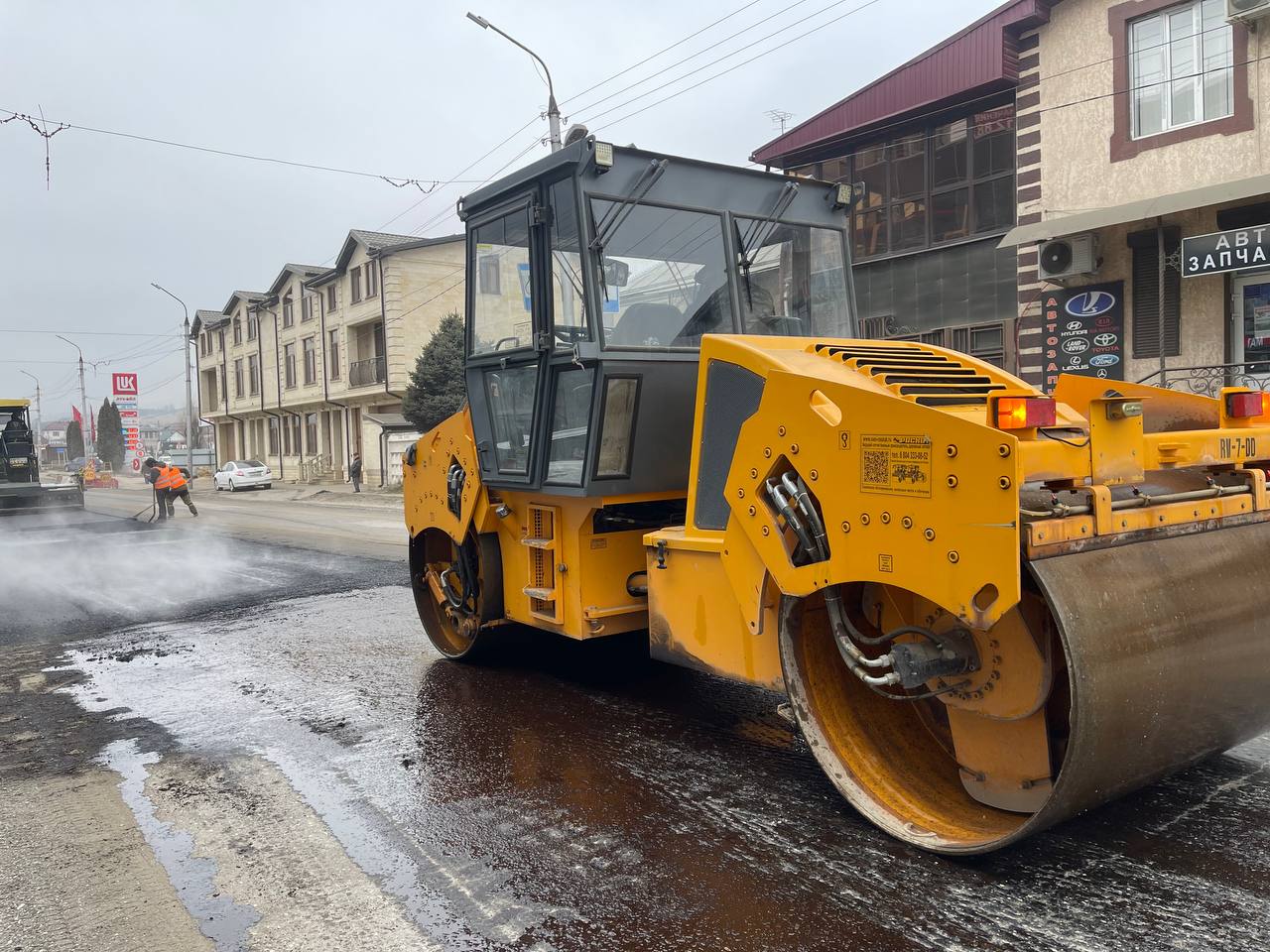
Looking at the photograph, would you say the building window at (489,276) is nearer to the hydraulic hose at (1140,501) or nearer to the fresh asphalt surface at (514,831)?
the fresh asphalt surface at (514,831)

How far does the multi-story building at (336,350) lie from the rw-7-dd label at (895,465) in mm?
33149

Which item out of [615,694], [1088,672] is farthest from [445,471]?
[1088,672]

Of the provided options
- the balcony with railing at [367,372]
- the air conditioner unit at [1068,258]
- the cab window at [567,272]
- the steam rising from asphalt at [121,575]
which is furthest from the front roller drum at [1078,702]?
the balcony with railing at [367,372]

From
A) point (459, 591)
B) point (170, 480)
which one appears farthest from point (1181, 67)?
point (170, 480)

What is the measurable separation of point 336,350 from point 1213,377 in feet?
116

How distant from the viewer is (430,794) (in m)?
4.29

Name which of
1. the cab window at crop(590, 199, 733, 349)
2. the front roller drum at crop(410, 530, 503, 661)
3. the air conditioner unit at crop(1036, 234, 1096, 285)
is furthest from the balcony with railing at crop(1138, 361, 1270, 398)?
the front roller drum at crop(410, 530, 503, 661)

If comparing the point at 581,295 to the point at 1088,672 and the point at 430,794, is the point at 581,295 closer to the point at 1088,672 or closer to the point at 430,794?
the point at 430,794

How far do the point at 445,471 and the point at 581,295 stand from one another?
187 cm

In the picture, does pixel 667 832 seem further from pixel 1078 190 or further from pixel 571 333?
pixel 1078 190

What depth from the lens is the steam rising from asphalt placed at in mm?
9523

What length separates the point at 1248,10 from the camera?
11922mm

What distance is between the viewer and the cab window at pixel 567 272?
499 cm

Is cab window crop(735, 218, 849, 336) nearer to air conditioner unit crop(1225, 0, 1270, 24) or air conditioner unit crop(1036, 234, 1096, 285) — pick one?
air conditioner unit crop(1225, 0, 1270, 24)
